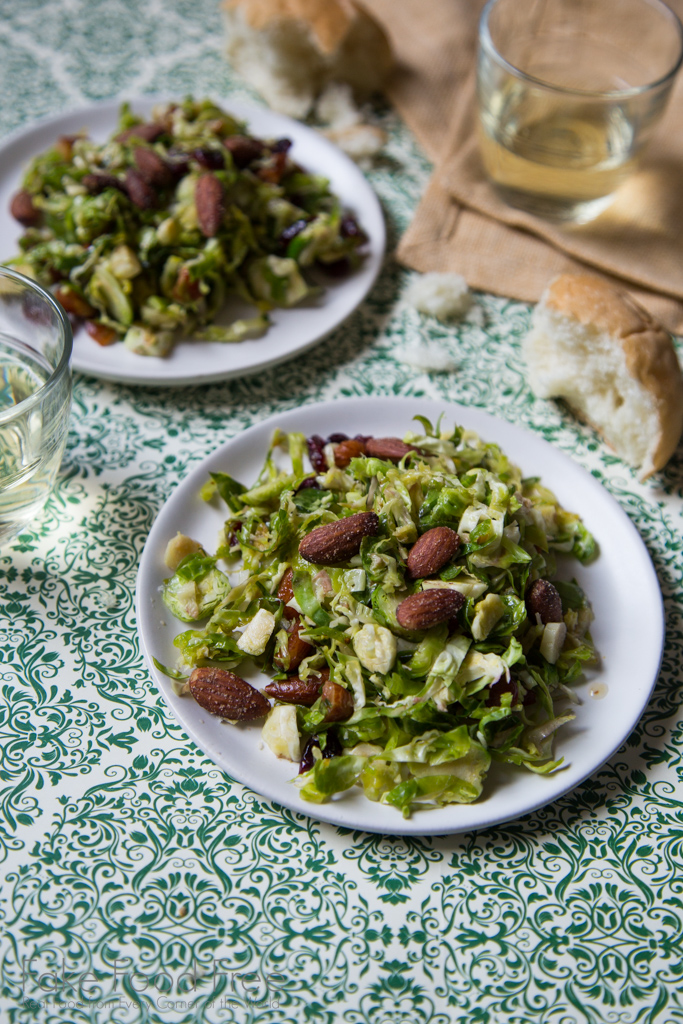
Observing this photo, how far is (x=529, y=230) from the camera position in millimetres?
2342

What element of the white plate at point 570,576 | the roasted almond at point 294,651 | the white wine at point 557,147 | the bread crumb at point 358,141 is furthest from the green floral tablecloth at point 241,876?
the bread crumb at point 358,141

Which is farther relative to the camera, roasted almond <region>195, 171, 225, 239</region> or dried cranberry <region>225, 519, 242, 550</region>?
roasted almond <region>195, 171, 225, 239</region>

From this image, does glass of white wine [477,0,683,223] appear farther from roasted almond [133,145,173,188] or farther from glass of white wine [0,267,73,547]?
glass of white wine [0,267,73,547]

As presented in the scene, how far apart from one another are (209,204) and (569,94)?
37.1 inches

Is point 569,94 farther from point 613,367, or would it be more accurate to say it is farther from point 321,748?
point 321,748

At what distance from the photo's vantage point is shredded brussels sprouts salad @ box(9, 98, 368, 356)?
195 centimetres

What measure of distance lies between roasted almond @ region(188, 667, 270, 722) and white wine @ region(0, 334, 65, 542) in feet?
1.71

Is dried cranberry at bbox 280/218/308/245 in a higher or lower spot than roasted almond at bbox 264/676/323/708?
higher

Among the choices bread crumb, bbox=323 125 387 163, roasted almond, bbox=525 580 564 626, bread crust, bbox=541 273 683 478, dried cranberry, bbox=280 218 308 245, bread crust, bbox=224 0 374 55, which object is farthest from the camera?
bread crumb, bbox=323 125 387 163

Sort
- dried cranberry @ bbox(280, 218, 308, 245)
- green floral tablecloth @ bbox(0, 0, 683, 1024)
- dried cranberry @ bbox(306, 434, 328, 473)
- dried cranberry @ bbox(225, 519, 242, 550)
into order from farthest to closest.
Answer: dried cranberry @ bbox(280, 218, 308, 245), dried cranberry @ bbox(306, 434, 328, 473), dried cranberry @ bbox(225, 519, 242, 550), green floral tablecloth @ bbox(0, 0, 683, 1024)

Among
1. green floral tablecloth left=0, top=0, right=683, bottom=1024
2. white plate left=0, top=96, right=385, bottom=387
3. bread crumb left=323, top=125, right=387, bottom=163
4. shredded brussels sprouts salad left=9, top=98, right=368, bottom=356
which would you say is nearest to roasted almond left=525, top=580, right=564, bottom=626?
green floral tablecloth left=0, top=0, right=683, bottom=1024

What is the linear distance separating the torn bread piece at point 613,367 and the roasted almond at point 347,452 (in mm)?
611

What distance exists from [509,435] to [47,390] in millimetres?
953

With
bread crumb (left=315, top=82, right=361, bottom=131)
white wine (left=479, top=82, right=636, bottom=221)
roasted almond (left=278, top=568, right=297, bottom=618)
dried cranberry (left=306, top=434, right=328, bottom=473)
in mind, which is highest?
white wine (left=479, top=82, right=636, bottom=221)
